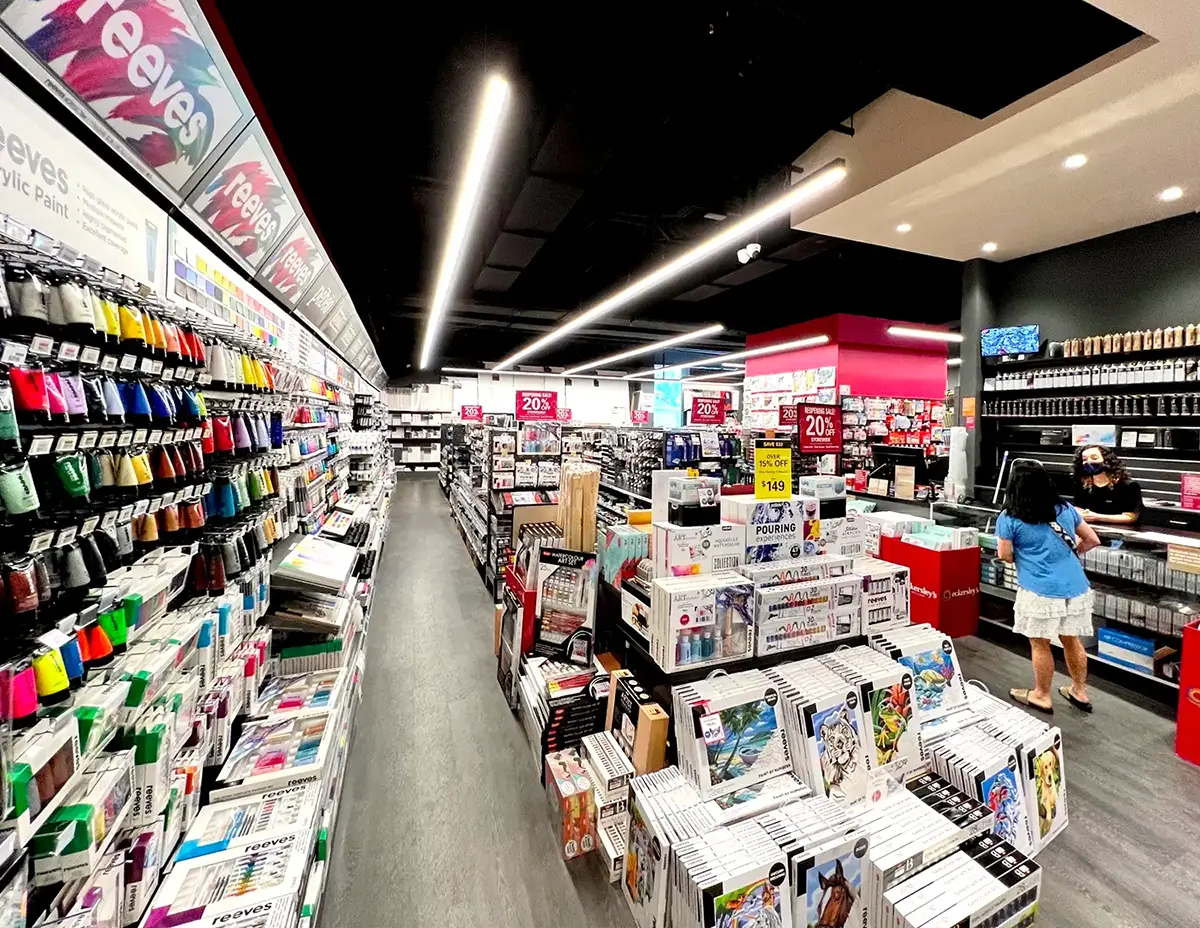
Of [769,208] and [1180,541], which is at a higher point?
[769,208]

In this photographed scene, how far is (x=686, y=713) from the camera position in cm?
198

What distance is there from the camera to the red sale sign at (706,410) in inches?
259

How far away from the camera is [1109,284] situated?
18.0 ft

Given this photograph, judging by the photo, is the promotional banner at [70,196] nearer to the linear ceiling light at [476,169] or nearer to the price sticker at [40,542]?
the price sticker at [40,542]

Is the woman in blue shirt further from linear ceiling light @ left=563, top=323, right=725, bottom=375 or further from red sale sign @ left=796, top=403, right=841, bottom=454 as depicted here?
linear ceiling light @ left=563, top=323, right=725, bottom=375

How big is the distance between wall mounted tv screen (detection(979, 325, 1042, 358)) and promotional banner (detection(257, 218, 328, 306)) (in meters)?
7.54

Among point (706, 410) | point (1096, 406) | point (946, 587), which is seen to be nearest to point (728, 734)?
point (946, 587)

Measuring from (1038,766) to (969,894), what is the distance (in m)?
0.92

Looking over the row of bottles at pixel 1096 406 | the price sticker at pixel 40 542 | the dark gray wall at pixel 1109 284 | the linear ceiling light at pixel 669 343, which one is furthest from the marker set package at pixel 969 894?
the linear ceiling light at pixel 669 343

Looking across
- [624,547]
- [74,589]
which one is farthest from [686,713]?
[74,589]

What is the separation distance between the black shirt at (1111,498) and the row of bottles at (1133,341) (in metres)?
1.83

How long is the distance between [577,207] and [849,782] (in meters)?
6.19

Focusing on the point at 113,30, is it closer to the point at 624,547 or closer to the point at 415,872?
the point at 624,547

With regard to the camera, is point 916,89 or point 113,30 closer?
point 113,30
